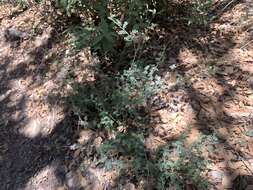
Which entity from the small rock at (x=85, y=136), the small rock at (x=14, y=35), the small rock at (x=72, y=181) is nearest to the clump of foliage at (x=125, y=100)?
the small rock at (x=85, y=136)

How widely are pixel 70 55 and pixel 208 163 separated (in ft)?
8.28

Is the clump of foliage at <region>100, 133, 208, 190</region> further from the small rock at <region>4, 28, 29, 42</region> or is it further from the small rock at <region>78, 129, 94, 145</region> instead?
the small rock at <region>4, 28, 29, 42</region>

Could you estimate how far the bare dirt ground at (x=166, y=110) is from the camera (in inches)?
132

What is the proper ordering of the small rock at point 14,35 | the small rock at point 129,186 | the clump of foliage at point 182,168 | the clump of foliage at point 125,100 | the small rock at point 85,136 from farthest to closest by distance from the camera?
the small rock at point 14,35 → the small rock at point 85,136 → the clump of foliage at point 125,100 → the small rock at point 129,186 → the clump of foliage at point 182,168

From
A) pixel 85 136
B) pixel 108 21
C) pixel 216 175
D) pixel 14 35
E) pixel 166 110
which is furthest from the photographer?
pixel 14 35

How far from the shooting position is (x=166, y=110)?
3.73 metres

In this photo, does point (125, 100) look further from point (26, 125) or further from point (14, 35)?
point (14, 35)

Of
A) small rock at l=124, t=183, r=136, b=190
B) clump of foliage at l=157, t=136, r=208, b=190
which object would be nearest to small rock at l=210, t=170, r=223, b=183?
clump of foliage at l=157, t=136, r=208, b=190

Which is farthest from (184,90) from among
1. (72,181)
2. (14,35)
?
(14,35)

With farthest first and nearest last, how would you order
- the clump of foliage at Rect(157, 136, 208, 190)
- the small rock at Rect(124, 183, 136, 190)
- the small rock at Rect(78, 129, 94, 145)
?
1. the small rock at Rect(78, 129, 94, 145)
2. the small rock at Rect(124, 183, 136, 190)
3. the clump of foliage at Rect(157, 136, 208, 190)

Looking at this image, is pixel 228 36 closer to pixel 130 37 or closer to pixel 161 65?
pixel 161 65

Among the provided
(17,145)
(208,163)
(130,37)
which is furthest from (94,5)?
(208,163)

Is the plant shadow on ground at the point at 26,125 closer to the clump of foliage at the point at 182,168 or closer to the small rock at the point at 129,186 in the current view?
the small rock at the point at 129,186

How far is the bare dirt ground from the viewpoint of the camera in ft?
11.0
